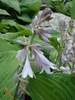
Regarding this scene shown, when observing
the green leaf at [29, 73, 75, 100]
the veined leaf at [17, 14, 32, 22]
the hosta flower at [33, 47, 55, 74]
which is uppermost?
the hosta flower at [33, 47, 55, 74]

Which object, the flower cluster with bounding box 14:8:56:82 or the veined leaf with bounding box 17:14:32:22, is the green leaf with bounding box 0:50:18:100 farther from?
the veined leaf with bounding box 17:14:32:22

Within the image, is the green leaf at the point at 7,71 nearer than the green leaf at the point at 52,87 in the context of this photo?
No

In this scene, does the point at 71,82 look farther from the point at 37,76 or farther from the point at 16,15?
the point at 16,15

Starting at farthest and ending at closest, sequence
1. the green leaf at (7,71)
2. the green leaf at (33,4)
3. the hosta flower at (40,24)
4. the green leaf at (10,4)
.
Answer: the green leaf at (33,4) → the green leaf at (10,4) → the green leaf at (7,71) → the hosta flower at (40,24)

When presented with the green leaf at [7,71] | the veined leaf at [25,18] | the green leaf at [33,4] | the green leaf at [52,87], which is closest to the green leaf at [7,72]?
the green leaf at [7,71]

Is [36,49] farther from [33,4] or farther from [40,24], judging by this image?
[33,4]

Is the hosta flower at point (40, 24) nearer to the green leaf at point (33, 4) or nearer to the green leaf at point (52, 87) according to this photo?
the green leaf at point (52, 87)

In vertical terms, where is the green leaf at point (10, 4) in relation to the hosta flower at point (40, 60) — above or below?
below

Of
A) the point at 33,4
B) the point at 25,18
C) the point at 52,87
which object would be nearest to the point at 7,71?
the point at 52,87

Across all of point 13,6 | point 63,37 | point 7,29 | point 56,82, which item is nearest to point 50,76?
point 56,82

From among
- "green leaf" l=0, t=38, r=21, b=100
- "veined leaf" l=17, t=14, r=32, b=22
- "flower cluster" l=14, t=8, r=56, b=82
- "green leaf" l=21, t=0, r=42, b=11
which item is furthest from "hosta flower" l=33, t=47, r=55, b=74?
"green leaf" l=21, t=0, r=42, b=11

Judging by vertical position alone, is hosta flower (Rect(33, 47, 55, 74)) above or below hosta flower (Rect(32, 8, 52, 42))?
below
